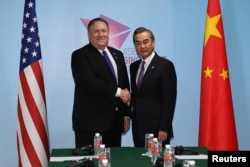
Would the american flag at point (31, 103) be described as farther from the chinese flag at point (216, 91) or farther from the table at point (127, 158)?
the chinese flag at point (216, 91)

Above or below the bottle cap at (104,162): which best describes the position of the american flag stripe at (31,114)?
above

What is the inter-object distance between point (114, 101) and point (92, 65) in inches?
15.5

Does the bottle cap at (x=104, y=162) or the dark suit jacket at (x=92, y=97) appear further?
the dark suit jacket at (x=92, y=97)

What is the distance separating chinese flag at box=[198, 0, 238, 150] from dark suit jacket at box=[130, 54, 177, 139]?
25.0 inches

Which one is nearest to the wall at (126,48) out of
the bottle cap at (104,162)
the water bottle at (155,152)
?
the water bottle at (155,152)

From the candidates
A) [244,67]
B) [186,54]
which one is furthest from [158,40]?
[244,67]

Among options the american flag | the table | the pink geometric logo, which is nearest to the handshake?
the table

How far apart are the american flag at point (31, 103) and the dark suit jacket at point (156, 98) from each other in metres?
0.98

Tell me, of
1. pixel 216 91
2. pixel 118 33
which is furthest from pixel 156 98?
pixel 118 33

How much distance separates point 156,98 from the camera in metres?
3.43

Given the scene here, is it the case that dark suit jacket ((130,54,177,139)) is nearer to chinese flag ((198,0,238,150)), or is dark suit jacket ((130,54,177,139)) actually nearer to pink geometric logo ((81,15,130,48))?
chinese flag ((198,0,238,150))

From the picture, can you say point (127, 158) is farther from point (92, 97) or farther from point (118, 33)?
point (118, 33)

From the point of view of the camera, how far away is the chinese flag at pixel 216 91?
12.7ft

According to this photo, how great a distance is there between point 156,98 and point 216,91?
786mm
